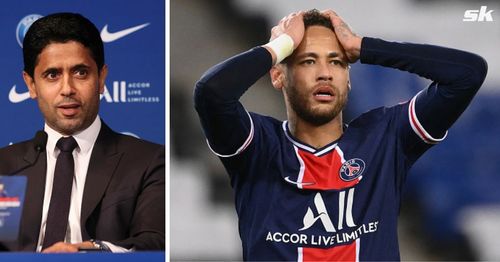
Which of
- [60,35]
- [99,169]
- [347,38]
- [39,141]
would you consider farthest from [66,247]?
[347,38]

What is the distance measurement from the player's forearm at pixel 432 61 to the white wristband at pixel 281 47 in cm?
29

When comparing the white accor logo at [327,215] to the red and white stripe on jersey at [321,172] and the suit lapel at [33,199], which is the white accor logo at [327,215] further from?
the suit lapel at [33,199]

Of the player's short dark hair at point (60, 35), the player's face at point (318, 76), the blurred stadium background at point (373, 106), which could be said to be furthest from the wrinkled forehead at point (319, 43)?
the player's short dark hair at point (60, 35)

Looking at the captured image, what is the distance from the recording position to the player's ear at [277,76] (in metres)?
3.34

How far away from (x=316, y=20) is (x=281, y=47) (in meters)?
0.21

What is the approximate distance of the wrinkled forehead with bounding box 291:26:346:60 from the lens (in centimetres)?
329

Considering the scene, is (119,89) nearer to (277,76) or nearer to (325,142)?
(277,76)

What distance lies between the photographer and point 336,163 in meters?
3.30

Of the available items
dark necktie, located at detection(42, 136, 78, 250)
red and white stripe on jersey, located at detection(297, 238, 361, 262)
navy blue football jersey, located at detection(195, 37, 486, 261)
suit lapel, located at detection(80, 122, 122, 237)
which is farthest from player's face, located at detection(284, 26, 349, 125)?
dark necktie, located at detection(42, 136, 78, 250)

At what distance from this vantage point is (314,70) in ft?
10.8

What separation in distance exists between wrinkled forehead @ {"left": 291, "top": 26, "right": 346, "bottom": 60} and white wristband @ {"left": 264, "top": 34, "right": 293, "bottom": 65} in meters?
0.06

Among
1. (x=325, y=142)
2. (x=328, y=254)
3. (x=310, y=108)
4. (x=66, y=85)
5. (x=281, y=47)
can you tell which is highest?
(x=281, y=47)

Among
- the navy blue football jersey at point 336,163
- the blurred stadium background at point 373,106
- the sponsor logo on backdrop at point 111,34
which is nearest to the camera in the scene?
the navy blue football jersey at point 336,163

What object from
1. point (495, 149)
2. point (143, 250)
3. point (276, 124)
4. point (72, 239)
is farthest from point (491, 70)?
point (72, 239)
